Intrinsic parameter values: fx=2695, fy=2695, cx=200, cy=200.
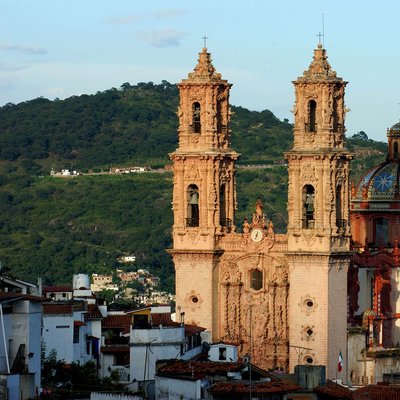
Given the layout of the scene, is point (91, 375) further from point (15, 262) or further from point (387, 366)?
point (15, 262)

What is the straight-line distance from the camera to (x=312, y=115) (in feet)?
366

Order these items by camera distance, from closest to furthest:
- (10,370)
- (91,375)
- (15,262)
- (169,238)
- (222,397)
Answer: (10,370) < (222,397) < (91,375) < (15,262) < (169,238)

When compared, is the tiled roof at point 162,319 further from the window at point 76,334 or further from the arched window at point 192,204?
the arched window at point 192,204

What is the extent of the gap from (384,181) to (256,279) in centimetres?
1050

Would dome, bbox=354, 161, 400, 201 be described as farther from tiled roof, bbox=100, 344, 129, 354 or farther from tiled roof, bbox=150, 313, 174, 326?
tiled roof, bbox=100, 344, 129, 354

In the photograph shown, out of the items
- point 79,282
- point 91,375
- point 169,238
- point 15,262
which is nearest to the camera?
point 91,375

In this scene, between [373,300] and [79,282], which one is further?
[79,282]

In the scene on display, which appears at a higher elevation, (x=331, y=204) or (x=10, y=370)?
(x=331, y=204)

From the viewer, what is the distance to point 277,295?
112312 millimetres

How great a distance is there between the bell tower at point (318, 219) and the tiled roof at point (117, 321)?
6883 mm

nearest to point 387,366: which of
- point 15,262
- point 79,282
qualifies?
point 79,282

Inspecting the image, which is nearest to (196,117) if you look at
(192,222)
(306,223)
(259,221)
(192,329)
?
(192,222)

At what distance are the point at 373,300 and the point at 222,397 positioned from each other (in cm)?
3313

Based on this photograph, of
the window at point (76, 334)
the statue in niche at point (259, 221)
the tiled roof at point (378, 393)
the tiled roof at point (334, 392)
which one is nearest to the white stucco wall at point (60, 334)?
the window at point (76, 334)
